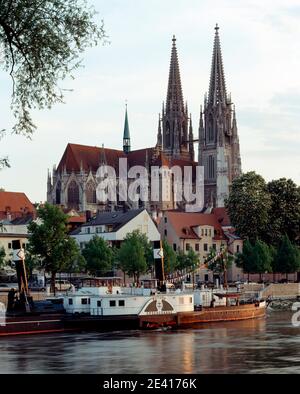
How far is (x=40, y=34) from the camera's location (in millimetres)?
13742

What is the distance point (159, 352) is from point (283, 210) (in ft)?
188

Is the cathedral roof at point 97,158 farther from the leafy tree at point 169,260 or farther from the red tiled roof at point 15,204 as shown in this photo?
the leafy tree at point 169,260

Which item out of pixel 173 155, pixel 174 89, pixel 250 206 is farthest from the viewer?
pixel 174 89

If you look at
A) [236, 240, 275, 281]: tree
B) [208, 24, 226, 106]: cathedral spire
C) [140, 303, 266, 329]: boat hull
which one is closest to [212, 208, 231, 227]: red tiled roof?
[236, 240, 275, 281]: tree

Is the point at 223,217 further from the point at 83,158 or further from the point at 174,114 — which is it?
the point at 174,114

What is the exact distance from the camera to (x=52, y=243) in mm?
67625

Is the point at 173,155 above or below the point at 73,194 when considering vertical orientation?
above

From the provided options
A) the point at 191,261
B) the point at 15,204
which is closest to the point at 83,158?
the point at 15,204

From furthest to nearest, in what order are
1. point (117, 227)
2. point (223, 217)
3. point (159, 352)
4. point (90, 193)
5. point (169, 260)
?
point (90, 193) → point (223, 217) → point (117, 227) → point (169, 260) → point (159, 352)

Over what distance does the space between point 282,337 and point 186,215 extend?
56.5 metres

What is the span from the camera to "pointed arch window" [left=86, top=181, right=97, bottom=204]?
483 feet

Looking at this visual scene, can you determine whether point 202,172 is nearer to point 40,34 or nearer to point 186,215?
point 186,215

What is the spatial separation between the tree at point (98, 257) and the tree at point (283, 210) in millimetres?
23816
